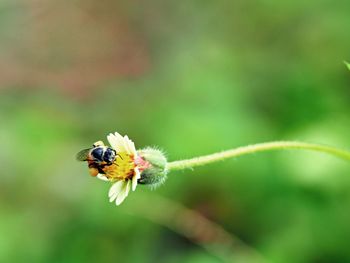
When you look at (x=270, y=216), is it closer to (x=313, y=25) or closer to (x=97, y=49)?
(x=313, y=25)

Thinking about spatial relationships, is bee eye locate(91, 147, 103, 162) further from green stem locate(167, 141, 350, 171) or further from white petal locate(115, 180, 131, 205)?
green stem locate(167, 141, 350, 171)

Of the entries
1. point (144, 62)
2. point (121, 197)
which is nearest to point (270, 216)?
A: point (121, 197)

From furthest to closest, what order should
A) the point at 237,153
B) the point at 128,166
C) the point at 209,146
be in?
the point at 209,146, the point at 128,166, the point at 237,153

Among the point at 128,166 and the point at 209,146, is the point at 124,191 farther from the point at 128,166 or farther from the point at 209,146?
the point at 209,146

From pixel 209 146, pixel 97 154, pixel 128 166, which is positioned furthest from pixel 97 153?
pixel 209 146

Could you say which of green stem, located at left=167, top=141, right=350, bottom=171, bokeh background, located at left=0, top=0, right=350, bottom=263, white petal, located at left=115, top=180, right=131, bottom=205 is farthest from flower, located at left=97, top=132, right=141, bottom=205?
bokeh background, located at left=0, top=0, right=350, bottom=263

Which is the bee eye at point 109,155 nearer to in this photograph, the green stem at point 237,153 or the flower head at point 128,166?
the flower head at point 128,166
